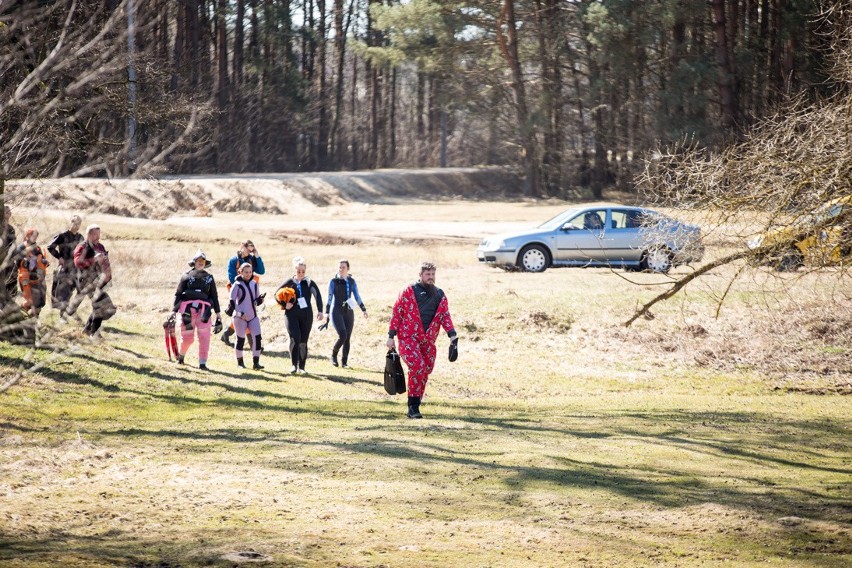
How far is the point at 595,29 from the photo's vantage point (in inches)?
1788

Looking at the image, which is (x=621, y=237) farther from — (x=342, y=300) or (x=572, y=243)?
(x=342, y=300)

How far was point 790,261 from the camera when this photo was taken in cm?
1401

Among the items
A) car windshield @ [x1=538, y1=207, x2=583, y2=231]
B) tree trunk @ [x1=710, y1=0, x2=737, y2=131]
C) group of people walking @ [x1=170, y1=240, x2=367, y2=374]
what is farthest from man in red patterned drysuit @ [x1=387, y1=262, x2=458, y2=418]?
tree trunk @ [x1=710, y1=0, x2=737, y2=131]

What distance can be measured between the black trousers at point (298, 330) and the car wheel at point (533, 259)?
35.5 feet

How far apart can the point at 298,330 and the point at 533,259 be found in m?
11.2

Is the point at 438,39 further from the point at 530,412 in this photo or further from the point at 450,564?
the point at 450,564

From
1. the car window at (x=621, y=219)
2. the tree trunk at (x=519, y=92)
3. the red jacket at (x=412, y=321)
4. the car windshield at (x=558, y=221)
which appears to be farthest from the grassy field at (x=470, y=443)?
the tree trunk at (x=519, y=92)

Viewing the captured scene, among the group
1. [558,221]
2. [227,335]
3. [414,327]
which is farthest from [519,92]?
[414,327]

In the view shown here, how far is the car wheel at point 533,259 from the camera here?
26031mm

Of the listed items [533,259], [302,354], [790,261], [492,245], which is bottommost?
[302,354]

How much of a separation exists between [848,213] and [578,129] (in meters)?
48.9

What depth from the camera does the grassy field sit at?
700 centimetres

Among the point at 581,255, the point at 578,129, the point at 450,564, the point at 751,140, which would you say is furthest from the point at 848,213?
the point at 578,129

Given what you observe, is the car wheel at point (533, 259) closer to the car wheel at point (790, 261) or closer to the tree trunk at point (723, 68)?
the car wheel at point (790, 261)
